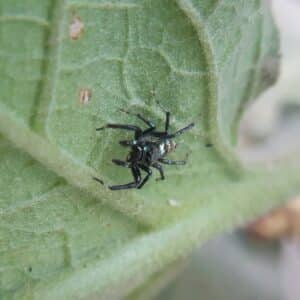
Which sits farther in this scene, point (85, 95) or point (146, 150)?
point (146, 150)

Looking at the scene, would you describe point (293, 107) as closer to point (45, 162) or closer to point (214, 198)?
point (214, 198)

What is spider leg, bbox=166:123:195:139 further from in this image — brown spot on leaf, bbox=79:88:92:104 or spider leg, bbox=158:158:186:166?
brown spot on leaf, bbox=79:88:92:104

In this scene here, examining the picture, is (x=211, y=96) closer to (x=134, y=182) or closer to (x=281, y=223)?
(x=134, y=182)

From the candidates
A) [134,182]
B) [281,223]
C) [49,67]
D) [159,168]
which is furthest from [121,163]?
[281,223]

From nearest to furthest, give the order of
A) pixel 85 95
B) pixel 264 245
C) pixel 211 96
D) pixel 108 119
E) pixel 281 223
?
pixel 85 95 → pixel 108 119 → pixel 211 96 → pixel 281 223 → pixel 264 245

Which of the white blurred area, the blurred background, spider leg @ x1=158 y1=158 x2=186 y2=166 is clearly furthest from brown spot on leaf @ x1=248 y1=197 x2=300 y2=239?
spider leg @ x1=158 y1=158 x2=186 y2=166

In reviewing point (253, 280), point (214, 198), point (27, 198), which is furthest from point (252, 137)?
point (27, 198)

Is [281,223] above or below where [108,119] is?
below
